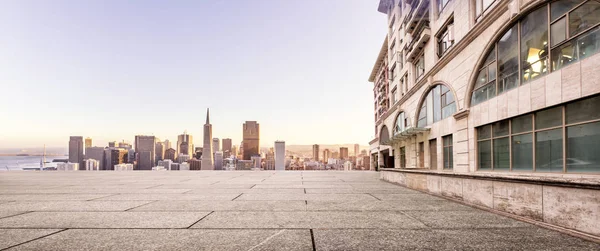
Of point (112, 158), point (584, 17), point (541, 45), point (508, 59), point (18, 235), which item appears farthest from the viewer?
point (112, 158)

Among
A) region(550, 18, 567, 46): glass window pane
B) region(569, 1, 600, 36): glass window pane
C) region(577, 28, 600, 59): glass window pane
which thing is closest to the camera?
region(577, 28, 600, 59): glass window pane

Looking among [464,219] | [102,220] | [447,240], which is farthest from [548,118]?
[102,220]

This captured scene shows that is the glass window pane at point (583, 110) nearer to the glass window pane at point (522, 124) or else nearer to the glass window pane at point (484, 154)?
the glass window pane at point (522, 124)

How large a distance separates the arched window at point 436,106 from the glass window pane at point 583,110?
→ 28.5 feet

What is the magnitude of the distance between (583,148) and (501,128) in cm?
446


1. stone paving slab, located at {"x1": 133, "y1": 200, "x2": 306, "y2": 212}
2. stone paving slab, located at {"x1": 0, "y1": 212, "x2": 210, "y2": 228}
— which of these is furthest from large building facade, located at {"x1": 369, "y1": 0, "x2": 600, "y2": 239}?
stone paving slab, located at {"x1": 0, "y1": 212, "x2": 210, "y2": 228}

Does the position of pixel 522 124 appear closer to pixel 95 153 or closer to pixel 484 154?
pixel 484 154

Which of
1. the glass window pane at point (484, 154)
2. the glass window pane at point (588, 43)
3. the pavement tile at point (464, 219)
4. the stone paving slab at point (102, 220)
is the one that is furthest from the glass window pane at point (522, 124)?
the stone paving slab at point (102, 220)

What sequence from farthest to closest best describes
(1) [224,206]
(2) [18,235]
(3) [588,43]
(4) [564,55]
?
(4) [564,55] < (3) [588,43] < (1) [224,206] < (2) [18,235]

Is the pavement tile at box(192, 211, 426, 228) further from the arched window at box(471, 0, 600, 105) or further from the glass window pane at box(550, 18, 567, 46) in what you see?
the glass window pane at box(550, 18, 567, 46)

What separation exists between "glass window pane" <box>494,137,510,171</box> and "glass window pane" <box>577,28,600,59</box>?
16.7 feet

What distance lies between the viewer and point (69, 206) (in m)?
7.13

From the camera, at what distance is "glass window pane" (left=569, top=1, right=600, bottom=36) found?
9.01 metres

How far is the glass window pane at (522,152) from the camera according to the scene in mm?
11680
